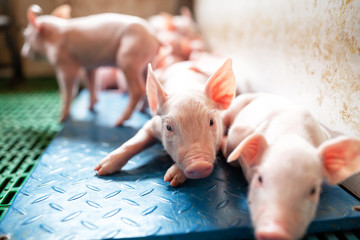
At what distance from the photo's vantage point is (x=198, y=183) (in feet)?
5.37

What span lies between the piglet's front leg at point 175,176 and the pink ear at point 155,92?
0.36m

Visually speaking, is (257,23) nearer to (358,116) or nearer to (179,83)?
(179,83)

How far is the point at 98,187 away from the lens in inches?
64.6

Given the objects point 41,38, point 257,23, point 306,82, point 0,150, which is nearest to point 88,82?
point 41,38

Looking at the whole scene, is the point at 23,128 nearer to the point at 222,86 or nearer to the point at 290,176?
the point at 222,86

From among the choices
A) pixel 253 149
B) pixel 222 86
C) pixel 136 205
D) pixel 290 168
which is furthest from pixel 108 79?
pixel 290 168

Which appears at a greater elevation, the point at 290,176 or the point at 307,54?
the point at 307,54

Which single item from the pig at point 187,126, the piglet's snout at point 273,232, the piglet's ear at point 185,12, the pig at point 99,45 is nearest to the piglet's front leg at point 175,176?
the pig at point 187,126

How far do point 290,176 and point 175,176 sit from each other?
2.28 feet

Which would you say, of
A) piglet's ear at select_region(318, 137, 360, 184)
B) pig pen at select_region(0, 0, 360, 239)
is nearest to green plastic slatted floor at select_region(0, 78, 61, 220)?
pig pen at select_region(0, 0, 360, 239)

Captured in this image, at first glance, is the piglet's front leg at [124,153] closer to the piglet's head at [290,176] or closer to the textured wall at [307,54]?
the piglet's head at [290,176]

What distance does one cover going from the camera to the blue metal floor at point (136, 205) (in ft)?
4.18

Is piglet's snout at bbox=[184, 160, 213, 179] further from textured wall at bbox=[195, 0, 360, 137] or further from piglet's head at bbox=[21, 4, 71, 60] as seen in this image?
piglet's head at bbox=[21, 4, 71, 60]

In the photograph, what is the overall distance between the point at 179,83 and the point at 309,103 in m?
0.86
